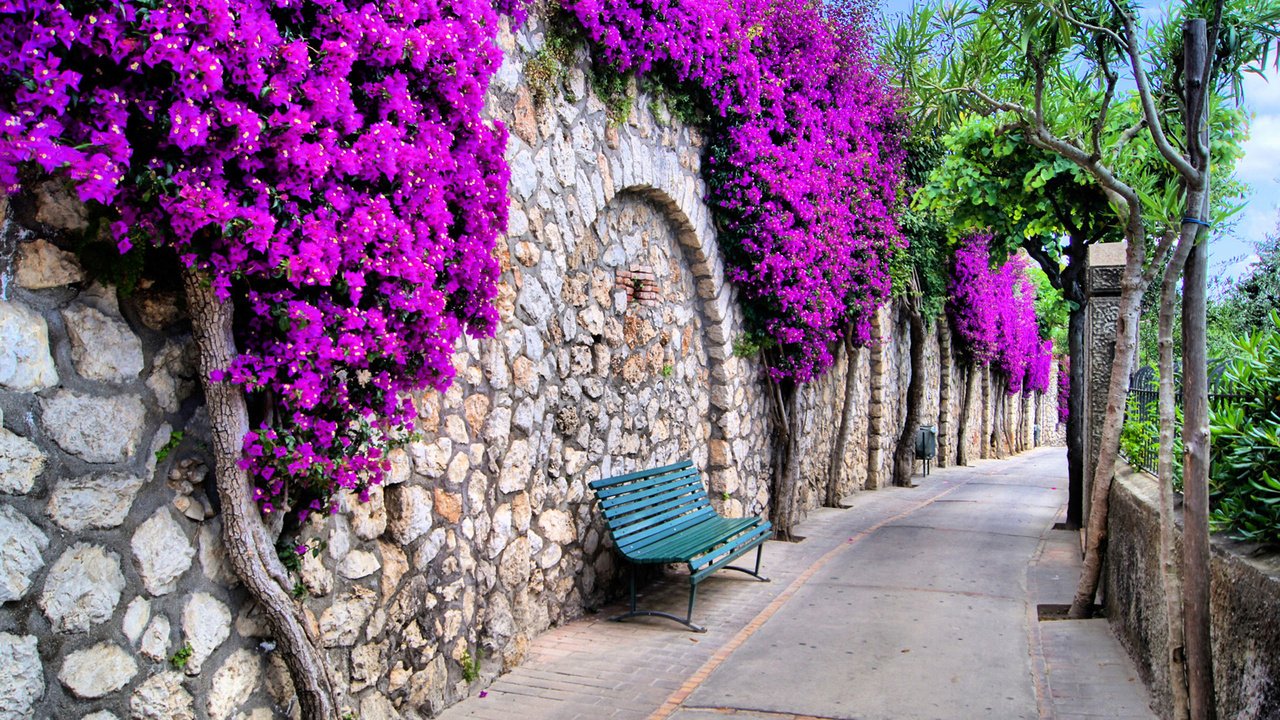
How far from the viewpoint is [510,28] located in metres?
5.23

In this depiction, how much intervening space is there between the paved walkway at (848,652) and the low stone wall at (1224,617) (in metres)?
0.25

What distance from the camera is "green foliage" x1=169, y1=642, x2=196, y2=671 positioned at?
3078 mm

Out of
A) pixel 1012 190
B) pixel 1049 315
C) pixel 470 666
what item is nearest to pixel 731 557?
pixel 470 666

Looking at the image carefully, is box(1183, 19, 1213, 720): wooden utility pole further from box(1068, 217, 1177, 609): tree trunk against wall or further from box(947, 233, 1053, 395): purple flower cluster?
box(947, 233, 1053, 395): purple flower cluster

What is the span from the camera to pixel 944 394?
19156 mm

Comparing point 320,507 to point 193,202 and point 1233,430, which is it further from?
point 1233,430

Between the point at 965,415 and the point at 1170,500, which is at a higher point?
the point at 965,415

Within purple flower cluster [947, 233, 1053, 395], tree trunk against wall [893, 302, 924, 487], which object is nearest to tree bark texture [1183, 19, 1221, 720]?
purple flower cluster [947, 233, 1053, 395]

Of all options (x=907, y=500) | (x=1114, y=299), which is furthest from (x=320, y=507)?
(x=907, y=500)

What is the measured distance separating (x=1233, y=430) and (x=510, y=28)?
4.00 metres

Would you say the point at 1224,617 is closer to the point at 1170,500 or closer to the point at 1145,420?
the point at 1170,500

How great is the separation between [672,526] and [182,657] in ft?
12.5

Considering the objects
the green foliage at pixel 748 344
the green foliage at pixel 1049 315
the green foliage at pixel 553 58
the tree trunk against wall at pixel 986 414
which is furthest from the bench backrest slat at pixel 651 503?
the green foliage at pixel 1049 315

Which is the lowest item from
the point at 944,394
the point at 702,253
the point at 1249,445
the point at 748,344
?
the point at 1249,445
